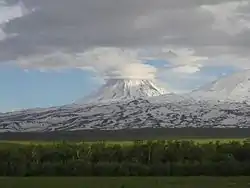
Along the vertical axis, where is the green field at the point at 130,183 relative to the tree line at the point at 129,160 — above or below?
below

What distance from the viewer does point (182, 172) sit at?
120 meters

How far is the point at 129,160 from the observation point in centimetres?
13125

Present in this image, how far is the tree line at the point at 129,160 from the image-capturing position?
120625 millimetres

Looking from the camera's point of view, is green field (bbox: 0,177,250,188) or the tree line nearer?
green field (bbox: 0,177,250,188)

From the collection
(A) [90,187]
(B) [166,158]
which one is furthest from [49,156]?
(A) [90,187]

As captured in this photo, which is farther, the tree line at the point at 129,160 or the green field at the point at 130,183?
the tree line at the point at 129,160

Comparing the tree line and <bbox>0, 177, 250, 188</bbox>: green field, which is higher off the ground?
the tree line

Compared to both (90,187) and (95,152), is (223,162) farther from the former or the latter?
(90,187)

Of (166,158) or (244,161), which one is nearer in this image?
(244,161)

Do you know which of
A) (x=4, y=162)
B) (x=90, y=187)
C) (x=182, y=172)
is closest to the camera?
(x=90, y=187)

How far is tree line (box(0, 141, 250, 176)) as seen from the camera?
12062 cm

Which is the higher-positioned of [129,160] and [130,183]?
[129,160]

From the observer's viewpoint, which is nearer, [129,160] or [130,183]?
[130,183]

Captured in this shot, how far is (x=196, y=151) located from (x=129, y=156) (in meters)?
16.2
